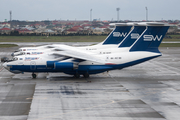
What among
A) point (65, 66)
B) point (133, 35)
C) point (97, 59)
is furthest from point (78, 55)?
point (133, 35)

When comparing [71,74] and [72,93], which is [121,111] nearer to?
[72,93]

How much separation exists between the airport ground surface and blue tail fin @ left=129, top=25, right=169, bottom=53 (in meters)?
3.86

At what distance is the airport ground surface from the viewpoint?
2014 centimetres

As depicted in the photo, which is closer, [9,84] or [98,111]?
[98,111]

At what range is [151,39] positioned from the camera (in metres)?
33.5

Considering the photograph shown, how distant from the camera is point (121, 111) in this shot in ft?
68.5

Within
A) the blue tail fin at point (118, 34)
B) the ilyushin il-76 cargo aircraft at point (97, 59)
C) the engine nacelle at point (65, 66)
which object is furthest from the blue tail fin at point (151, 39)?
the blue tail fin at point (118, 34)

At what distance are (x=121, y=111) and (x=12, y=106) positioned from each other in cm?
880

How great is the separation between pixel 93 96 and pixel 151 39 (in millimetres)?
12434

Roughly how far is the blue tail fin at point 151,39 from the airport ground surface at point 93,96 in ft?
12.7

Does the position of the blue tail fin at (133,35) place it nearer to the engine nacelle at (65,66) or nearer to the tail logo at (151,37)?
the tail logo at (151,37)

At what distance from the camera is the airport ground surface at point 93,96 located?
20141 millimetres

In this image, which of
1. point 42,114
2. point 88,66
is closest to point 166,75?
point 88,66

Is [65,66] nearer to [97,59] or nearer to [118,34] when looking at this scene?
Answer: [97,59]
